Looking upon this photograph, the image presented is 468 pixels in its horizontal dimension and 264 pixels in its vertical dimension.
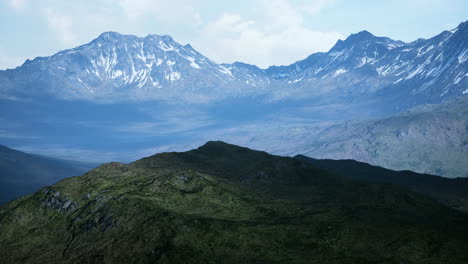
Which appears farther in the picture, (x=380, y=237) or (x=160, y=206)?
(x=160, y=206)

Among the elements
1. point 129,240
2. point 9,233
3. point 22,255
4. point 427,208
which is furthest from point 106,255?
point 427,208

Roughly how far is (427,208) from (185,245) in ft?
359

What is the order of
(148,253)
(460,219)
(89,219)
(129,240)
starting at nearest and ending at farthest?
1. (148,253)
2. (129,240)
3. (460,219)
4. (89,219)

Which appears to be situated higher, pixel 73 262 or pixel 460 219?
pixel 460 219

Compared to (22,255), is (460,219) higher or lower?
higher

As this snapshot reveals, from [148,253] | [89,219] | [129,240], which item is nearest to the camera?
[148,253]

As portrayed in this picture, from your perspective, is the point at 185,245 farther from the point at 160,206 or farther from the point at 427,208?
the point at 427,208

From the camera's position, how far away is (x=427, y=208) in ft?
627

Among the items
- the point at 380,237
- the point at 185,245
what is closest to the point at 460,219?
the point at 380,237

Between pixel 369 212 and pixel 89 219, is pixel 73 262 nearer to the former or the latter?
pixel 89 219

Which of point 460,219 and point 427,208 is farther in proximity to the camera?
point 427,208

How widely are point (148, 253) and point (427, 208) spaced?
12164cm

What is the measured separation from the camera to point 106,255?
156000mm

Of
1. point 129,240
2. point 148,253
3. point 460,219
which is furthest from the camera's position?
point 460,219
